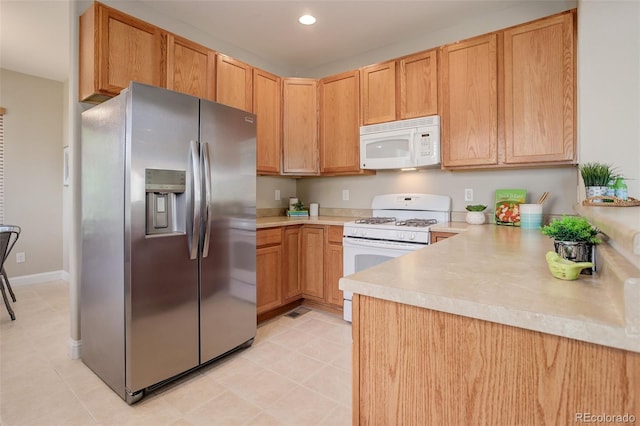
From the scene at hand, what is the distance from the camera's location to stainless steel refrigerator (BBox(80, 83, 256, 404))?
1751 mm

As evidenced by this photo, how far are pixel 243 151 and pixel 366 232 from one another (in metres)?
1.21

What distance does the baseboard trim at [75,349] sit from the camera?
2260 millimetres

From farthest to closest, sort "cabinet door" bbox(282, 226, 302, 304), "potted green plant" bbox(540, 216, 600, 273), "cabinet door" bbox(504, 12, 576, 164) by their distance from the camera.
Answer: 1. "cabinet door" bbox(282, 226, 302, 304)
2. "cabinet door" bbox(504, 12, 576, 164)
3. "potted green plant" bbox(540, 216, 600, 273)

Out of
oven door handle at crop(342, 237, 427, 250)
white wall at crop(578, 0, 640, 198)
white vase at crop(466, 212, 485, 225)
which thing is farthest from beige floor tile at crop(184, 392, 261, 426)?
white wall at crop(578, 0, 640, 198)

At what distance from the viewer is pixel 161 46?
237cm

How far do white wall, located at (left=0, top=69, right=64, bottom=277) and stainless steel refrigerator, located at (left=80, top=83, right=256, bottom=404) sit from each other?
2.67 m

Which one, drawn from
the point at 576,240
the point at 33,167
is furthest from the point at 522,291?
the point at 33,167

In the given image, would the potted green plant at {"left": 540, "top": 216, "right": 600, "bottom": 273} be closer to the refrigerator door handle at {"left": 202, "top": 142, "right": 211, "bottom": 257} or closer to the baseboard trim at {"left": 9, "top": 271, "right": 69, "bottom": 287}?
the refrigerator door handle at {"left": 202, "top": 142, "right": 211, "bottom": 257}

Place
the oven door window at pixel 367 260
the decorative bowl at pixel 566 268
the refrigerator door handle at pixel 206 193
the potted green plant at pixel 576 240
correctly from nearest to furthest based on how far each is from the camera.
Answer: the decorative bowl at pixel 566 268 < the potted green plant at pixel 576 240 < the refrigerator door handle at pixel 206 193 < the oven door window at pixel 367 260

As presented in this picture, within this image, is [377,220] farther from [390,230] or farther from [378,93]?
[378,93]

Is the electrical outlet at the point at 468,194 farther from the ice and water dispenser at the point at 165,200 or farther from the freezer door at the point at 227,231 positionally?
the ice and water dispenser at the point at 165,200

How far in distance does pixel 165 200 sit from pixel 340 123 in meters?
1.96

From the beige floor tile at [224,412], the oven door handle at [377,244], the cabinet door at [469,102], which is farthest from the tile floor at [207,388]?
the cabinet door at [469,102]

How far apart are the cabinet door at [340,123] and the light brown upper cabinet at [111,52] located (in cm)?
163
